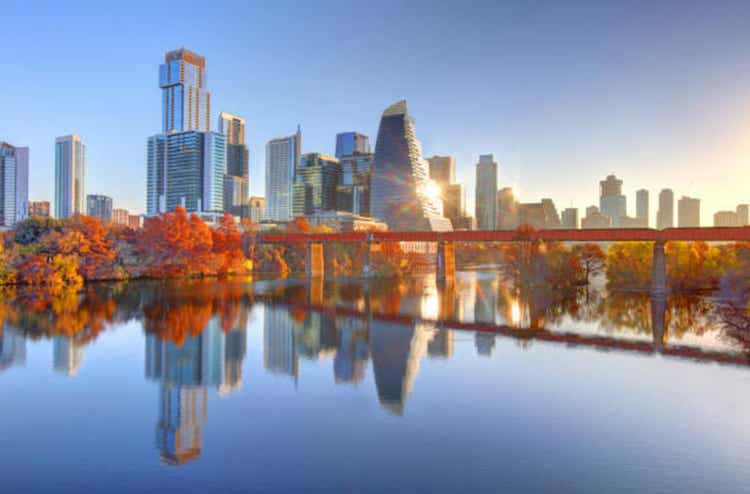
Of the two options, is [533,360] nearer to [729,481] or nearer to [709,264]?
[729,481]

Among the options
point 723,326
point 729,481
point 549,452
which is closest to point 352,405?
point 549,452

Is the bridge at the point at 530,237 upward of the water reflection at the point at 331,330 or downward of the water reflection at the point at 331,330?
upward

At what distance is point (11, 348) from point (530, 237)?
61284mm

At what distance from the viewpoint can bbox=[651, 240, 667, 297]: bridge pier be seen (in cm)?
5878

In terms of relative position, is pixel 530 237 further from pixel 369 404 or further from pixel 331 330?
pixel 369 404

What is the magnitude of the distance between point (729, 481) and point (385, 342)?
2180cm

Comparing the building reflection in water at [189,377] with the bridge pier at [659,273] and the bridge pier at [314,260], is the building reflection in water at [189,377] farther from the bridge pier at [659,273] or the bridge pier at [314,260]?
the bridge pier at [314,260]

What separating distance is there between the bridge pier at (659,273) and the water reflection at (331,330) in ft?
7.11

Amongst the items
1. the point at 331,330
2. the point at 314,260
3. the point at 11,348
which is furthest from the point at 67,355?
the point at 314,260

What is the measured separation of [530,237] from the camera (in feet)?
238

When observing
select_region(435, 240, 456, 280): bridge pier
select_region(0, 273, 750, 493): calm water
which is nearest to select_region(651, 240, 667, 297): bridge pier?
select_region(0, 273, 750, 493): calm water

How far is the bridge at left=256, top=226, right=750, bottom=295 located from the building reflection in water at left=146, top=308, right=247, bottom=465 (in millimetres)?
47844

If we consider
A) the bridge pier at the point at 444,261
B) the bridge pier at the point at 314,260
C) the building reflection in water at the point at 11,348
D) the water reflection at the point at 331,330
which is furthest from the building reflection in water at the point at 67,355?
the bridge pier at the point at 314,260

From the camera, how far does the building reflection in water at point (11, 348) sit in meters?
26.8
